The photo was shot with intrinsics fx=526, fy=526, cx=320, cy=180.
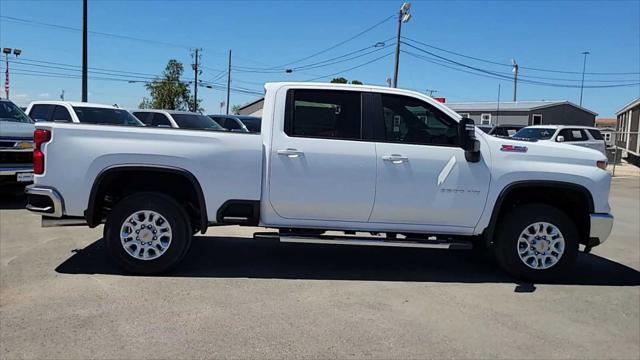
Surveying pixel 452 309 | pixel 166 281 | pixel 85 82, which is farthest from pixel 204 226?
pixel 85 82

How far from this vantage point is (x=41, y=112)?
12672 millimetres

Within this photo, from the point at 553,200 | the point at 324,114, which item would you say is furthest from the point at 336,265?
the point at 553,200

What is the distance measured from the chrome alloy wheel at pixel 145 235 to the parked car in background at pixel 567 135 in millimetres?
16541

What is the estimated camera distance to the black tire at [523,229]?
5.65m

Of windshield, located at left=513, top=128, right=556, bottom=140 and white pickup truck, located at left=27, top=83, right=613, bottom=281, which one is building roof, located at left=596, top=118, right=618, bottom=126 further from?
white pickup truck, located at left=27, top=83, right=613, bottom=281

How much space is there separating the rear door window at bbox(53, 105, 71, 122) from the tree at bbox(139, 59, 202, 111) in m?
42.5

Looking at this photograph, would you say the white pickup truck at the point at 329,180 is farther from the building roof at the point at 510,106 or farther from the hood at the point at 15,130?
the building roof at the point at 510,106

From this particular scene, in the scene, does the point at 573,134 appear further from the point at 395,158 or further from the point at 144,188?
the point at 144,188

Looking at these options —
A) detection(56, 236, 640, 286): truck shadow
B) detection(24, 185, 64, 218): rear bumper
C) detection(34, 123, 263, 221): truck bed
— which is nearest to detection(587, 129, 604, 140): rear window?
detection(56, 236, 640, 286): truck shadow

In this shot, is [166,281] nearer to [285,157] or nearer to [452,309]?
[285,157]

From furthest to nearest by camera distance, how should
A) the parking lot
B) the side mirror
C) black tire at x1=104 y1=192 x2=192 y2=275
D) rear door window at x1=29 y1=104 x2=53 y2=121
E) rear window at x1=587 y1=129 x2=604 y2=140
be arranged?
rear window at x1=587 y1=129 x2=604 y2=140, rear door window at x1=29 y1=104 x2=53 y2=121, the side mirror, black tire at x1=104 y1=192 x2=192 y2=275, the parking lot

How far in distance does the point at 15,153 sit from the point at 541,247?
8.19m

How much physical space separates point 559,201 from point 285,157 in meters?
3.18

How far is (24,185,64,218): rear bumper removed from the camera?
17.1 ft
